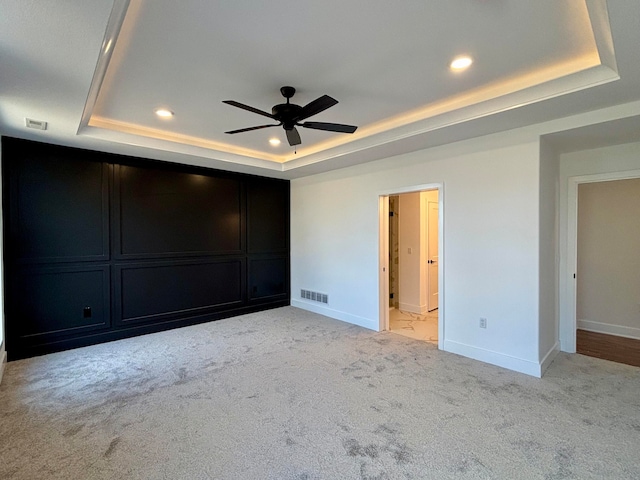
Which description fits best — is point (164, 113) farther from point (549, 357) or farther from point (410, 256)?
point (549, 357)

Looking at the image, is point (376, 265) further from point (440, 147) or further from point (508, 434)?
point (508, 434)

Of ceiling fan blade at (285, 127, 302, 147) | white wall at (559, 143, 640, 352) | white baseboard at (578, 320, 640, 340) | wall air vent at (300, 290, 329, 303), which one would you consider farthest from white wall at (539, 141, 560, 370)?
wall air vent at (300, 290, 329, 303)

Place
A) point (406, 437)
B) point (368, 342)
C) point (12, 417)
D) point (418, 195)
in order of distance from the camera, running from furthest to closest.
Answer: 1. point (418, 195)
2. point (368, 342)
3. point (12, 417)
4. point (406, 437)

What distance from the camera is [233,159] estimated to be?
15.7ft

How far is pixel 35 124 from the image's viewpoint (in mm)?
3123

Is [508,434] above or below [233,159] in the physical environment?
Answer: below

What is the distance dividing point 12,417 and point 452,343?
4273 millimetres

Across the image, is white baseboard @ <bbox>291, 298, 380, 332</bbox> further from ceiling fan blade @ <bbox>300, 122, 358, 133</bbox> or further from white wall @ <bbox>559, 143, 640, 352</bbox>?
ceiling fan blade @ <bbox>300, 122, 358, 133</bbox>

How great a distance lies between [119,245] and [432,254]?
5232 millimetres

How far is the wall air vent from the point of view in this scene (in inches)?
222

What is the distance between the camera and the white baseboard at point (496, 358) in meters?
3.19

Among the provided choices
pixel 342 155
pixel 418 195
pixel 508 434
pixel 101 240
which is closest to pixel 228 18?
pixel 342 155

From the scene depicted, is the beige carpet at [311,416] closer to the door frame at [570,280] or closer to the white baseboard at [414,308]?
the door frame at [570,280]

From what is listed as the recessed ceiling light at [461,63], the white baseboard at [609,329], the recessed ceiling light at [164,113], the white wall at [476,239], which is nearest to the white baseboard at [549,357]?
the white wall at [476,239]
